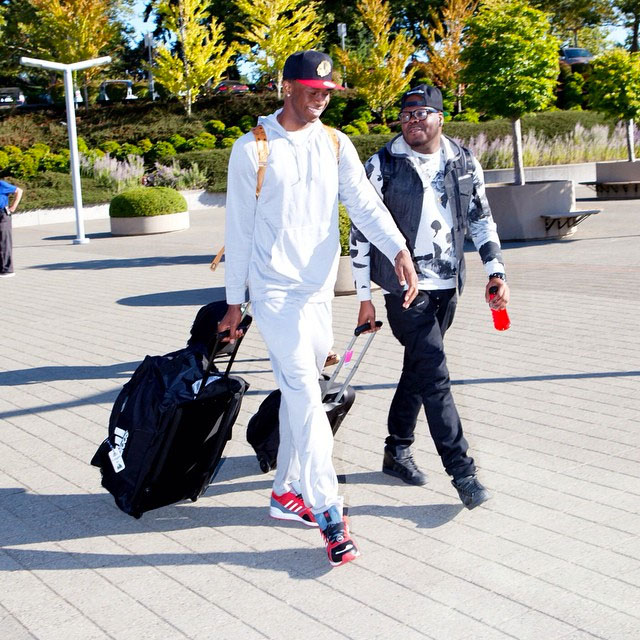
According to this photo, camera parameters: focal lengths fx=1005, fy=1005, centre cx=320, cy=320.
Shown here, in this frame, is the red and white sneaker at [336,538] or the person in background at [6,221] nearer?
the red and white sneaker at [336,538]

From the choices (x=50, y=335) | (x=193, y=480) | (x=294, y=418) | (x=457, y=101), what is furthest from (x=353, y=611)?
(x=457, y=101)

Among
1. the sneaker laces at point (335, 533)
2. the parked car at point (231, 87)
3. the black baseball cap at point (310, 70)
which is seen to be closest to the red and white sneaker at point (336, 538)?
the sneaker laces at point (335, 533)

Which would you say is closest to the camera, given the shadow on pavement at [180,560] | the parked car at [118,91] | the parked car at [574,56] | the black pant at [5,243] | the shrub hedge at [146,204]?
the shadow on pavement at [180,560]

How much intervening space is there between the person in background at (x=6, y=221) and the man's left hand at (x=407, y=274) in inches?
392

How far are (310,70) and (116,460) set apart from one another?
1883mm

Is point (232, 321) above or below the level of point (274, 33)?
below

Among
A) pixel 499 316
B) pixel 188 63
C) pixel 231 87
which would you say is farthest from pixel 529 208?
pixel 231 87

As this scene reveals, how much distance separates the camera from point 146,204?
19906 mm

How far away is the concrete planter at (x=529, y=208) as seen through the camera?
1501 centimetres

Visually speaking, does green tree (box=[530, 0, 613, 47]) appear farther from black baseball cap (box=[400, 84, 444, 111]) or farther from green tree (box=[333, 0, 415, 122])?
black baseball cap (box=[400, 84, 444, 111])

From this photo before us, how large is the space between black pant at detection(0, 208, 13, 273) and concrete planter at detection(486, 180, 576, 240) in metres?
7.03

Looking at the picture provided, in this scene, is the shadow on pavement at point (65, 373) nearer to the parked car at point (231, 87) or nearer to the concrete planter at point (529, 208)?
the concrete planter at point (529, 208)

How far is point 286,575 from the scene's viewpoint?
3777 millimetres

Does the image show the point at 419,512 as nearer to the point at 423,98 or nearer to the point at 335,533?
the point at 335,533
